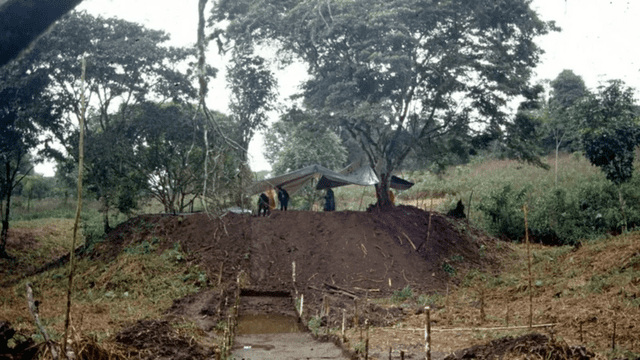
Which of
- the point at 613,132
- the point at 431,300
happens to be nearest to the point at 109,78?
the point at 431,300

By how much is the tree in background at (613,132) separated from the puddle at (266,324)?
443 inches

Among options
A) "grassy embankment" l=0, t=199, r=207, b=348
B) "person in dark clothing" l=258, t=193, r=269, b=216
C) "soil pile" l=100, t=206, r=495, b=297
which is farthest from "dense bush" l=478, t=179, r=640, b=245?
"grassy embankment" l=0, t=199, r=207, b=348

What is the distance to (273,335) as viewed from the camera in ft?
31.8

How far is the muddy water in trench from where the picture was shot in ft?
25.4

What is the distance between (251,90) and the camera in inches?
779

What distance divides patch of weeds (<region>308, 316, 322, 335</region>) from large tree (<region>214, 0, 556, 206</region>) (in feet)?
22.0

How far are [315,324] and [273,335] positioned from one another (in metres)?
0.81

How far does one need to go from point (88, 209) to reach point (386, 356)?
27576 millimetres

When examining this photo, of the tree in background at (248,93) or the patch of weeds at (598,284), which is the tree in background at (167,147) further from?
the patch of weeds at (598,284)

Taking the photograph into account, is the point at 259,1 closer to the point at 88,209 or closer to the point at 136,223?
the point at 136,223

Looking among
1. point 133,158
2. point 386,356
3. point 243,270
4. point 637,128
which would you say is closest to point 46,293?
point 243,270

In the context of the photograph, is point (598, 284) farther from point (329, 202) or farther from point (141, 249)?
point (141, 249)

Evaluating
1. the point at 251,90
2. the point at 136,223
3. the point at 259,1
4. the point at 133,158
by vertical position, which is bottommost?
the point at 136,223

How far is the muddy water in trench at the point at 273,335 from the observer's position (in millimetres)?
7750
